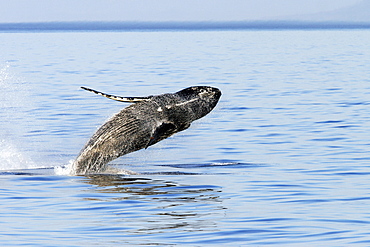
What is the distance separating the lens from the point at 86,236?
11.6 meters

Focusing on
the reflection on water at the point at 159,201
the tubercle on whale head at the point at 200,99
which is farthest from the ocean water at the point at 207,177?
the tubercle on whale head at the point at 200,99

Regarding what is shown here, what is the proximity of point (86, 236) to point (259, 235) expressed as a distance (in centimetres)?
244

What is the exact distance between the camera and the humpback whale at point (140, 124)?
16.0m

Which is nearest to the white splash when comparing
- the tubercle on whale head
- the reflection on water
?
the reflection on water

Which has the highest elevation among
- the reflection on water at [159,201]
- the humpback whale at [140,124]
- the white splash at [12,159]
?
the humpback whale at [140,124]

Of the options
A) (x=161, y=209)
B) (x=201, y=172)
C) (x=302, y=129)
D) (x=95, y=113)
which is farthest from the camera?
(x=95, y=113)

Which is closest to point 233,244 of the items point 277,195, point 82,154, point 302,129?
point 277,195

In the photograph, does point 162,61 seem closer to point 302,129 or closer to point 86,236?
point 302,129

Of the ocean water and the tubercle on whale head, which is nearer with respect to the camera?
the ocean water

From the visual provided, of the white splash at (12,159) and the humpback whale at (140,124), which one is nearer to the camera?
the humpback whale at (140,124)

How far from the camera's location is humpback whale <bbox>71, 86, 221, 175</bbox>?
630 inches

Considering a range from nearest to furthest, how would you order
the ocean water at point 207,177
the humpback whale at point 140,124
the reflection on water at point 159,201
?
1. the ocean water at point 207,177
2. the reflection on water at point 159,201
3. the humpback whale at point 140,124

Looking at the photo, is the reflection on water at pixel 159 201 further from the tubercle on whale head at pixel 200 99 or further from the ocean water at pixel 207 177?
the tubercle on whale head at pixel 200 99

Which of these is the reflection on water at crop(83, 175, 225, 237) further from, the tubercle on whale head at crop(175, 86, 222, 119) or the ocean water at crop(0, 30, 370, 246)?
the tubercle on whale head at crop(175, 86, 222, 119)
